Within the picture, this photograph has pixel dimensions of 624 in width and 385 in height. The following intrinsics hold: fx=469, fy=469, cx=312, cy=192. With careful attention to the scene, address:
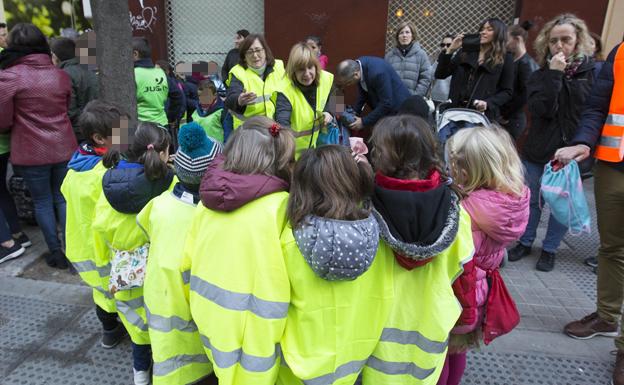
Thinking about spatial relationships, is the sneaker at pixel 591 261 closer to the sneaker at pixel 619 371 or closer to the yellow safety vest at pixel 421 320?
the sneaker at pixel 619 371

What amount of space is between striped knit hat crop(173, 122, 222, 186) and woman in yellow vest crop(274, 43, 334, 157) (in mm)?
1788

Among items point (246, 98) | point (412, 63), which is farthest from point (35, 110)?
point (412, 63)

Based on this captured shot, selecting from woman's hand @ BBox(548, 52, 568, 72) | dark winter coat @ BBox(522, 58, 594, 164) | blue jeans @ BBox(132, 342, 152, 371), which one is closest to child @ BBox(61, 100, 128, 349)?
blue jeans @ BBox(132, 342, 152, 371)

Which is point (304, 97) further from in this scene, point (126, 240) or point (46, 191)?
point (46, 191)

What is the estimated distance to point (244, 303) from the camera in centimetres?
184

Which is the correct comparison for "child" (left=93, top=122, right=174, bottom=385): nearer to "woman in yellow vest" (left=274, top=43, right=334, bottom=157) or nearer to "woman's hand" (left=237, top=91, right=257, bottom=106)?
"woman in yellow vest" (left=274, top=43, right=334, bottom=157)

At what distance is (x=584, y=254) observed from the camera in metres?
4.47

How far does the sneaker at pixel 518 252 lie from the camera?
4324 mm

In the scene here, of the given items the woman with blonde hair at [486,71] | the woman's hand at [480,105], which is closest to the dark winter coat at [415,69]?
the woman with blonde hair at [486,71]

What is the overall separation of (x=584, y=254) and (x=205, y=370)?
151 inches

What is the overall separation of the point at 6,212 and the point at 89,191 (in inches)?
89.2

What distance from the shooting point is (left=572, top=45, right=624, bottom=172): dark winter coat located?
2770 millimetres

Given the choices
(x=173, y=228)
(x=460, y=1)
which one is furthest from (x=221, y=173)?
(x=460, y=1)

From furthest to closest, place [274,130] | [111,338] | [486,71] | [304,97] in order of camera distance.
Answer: [486,71] < [304,97] < [111,338] < [274,130]
